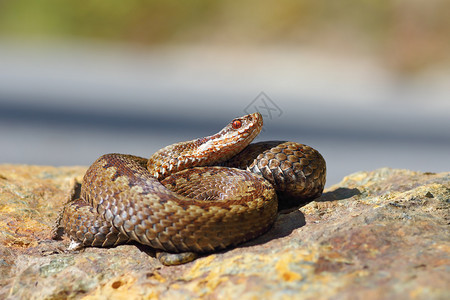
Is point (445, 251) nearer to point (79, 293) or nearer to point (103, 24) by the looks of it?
point (79, 293)

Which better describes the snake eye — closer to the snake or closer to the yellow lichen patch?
the snake

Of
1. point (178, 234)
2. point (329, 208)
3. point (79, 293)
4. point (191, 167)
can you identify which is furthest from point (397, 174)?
point (79, 293)

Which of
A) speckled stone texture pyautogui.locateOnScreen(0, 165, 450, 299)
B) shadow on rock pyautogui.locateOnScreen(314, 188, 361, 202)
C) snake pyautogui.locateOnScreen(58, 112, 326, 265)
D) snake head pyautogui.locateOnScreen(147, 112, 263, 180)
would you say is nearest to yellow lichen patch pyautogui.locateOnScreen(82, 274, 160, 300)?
speckled stone texture pyautogui.locateOnScreen(0, 165, 450, 299)

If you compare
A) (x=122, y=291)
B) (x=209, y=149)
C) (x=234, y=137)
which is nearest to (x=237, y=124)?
(x=234, y=137)

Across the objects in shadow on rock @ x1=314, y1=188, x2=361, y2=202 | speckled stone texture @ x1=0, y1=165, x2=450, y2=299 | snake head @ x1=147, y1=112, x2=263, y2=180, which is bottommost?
speckled stone texture @ x1=0, y1=165, x2=450, y2=299

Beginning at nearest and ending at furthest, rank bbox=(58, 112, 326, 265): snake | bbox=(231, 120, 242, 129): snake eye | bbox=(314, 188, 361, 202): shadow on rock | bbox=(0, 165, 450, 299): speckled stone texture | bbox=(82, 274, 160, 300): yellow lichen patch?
bbox=(0, 165, 450, 299): speckled stone texture < bbox=(82, 274, 160, 300): yellow lichen patch < bbox=(58, 112, 326, 265): snake < bbox=(314, 188, 361, 202): shadow on rock < bbox=(231, 120, 242, 129): snake eye

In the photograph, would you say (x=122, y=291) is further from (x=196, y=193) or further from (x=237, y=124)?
(x=237, y=124)
